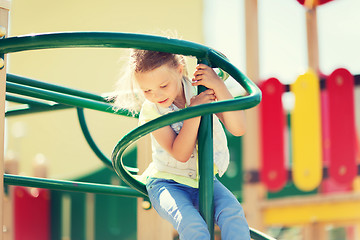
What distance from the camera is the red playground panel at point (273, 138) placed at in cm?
302

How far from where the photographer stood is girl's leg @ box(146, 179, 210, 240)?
3.16ft

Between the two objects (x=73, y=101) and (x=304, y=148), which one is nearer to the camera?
(x=73, y=101)

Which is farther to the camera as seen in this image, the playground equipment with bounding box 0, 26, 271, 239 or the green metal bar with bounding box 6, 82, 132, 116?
the green metal bar with bounding box 6, 82, 132, 116

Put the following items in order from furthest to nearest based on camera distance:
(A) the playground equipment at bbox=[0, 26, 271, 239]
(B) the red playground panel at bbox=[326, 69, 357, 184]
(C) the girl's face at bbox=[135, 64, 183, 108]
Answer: (B) the red playground panel at bbox=[326, 69, 357, 184]
(C) the girl's face at bbox=[135, 64, 183, 108]
(A) the playground equipment at bbox=[0, 26, 271, 239]

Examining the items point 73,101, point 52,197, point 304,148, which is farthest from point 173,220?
point 52,197

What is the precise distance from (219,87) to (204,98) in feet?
0.14

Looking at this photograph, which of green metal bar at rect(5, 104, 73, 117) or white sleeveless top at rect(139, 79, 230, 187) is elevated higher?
green metal bar at rect(5, 104, 73, 117)

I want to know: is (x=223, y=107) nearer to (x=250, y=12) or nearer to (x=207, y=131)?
(x=207, y=131)

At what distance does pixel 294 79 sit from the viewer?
306 centimetres

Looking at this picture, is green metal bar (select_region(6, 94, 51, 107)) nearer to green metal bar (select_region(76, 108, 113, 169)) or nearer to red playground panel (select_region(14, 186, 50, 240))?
green metal bar (select_region(76, 108, 113, 169))

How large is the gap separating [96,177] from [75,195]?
0.76ft

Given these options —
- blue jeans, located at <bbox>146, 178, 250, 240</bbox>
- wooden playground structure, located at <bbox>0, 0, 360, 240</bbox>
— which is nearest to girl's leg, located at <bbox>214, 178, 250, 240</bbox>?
blue jeans, located at <bbox>146, 178, 250, 240</bbox>

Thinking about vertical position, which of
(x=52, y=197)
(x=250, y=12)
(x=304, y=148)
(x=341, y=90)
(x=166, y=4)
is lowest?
(x=52, y=197)

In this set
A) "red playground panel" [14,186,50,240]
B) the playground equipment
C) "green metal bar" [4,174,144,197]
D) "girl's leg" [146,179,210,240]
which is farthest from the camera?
"red playground panel" [14,186,50,240]
